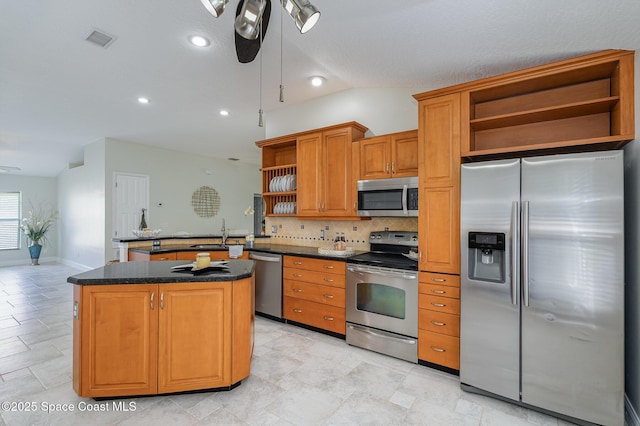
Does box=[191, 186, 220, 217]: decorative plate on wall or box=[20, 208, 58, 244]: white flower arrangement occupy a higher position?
box=[191, 186, 220, 217]: decorative plate on wall

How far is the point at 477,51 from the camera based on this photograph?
2414mm

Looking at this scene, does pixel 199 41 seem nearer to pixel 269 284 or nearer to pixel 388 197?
pixel 388 197

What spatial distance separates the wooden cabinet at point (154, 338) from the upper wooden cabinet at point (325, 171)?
1.81m

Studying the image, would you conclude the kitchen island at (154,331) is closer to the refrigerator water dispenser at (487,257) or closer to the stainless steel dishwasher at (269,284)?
the stainless steel dishwasher at (269,284)

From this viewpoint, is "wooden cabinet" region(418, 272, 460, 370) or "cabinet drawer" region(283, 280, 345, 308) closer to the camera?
"wooden cabinet" region(418, 272, 460, 370)

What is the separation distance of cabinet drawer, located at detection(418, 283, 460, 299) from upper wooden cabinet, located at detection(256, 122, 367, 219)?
1201mm

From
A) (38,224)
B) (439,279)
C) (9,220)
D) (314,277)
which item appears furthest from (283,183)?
(9,220)

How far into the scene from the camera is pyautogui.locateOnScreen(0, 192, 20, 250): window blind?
8.06 m

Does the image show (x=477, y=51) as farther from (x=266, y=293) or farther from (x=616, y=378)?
(x=266, y=293)

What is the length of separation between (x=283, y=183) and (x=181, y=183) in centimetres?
428

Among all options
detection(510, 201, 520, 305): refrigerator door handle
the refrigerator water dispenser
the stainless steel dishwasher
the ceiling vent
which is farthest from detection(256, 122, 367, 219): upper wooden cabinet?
the ceiling vent

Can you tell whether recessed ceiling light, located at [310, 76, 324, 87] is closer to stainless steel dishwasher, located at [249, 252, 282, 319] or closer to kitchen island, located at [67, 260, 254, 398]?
stainless steel dishwasher, located at [249, 252, 282, 319]

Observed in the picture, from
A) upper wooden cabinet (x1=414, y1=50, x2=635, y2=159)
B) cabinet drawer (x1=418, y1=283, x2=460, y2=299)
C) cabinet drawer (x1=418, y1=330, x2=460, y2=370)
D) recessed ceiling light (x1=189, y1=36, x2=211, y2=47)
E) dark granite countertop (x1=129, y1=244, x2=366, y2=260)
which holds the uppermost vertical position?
recessed ceiling light (x1=189, y1=36, x2=211, y2=47)

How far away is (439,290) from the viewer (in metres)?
2.69
